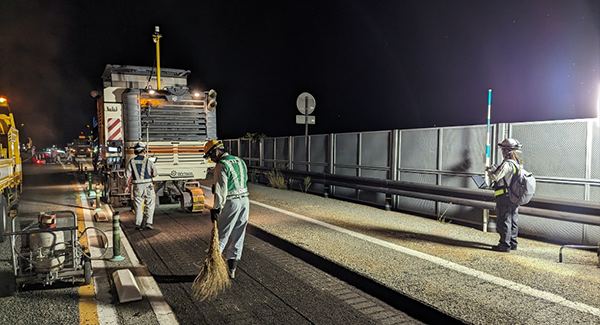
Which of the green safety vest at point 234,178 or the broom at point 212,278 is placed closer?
the broom at point 212,278

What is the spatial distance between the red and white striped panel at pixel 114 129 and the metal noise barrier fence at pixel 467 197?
596 cm

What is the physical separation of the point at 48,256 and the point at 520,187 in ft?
21.7

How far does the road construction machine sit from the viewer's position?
1027 centimetres

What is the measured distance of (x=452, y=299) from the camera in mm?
4426

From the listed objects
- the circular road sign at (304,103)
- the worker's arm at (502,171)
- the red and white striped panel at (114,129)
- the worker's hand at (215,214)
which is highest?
the circular road sign at (304,103)

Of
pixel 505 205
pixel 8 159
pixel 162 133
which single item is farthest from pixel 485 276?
pixel 8 159

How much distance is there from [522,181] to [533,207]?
→ 120 cm

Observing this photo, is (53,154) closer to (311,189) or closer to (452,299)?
(311,189)

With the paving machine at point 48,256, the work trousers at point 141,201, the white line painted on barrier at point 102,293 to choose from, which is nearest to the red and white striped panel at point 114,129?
the work trousers at point 141,201

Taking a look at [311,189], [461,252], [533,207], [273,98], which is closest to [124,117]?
[311,189]

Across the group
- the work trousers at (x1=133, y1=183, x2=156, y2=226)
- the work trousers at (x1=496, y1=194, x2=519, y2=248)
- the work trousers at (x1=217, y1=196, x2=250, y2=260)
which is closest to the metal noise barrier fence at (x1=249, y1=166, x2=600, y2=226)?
the work trousers at (x1=496, y1=194, x2=519, y2=248)

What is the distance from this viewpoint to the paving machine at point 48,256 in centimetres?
478

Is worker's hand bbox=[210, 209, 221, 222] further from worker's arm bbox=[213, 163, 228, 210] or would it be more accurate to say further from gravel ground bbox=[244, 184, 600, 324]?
gravel ground bbox=[244, 184, 600, 324]

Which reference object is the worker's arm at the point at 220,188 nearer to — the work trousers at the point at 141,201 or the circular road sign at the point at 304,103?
the work trousers at the point at 141,201
